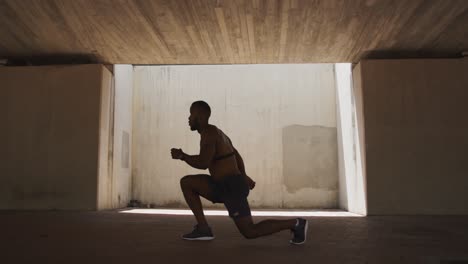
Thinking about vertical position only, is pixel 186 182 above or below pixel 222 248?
above

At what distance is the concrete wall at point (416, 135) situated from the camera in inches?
353

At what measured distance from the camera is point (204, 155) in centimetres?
368

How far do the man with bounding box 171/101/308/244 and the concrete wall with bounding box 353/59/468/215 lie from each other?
5824mm

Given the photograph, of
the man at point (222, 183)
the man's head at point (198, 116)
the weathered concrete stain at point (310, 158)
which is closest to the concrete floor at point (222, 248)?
the man at point (222, 183)

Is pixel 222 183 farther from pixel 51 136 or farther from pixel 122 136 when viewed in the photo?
pixel 122 136

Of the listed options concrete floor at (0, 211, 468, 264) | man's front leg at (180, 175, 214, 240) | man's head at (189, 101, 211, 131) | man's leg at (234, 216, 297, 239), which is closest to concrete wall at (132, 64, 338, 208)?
concrete floor at (0, 211, 468, 264)

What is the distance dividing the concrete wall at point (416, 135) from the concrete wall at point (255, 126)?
3922 millimetres

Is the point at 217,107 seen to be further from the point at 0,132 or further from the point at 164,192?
the point at 0,132

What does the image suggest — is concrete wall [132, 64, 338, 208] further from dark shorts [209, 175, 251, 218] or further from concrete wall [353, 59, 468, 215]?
dark shorts [209, 175, 251, 218]

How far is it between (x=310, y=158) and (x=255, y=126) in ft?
6.02

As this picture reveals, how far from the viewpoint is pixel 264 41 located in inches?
337

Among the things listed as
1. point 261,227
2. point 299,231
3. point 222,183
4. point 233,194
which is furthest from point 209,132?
point 299,231

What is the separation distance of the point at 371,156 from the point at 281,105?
15.2 feet

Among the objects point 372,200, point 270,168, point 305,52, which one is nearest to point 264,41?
point 305,52
